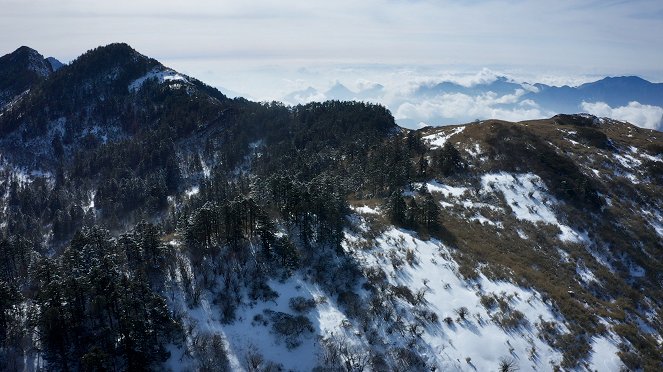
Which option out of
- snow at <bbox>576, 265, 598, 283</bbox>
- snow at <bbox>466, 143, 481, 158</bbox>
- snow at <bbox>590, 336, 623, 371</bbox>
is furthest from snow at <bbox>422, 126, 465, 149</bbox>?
snow at <bbox>590, 336, 623, 371</bbox>

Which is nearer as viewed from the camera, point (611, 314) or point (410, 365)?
point (410, 365)

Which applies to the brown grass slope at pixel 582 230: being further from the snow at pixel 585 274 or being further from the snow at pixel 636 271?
the snow at pixel 585 274

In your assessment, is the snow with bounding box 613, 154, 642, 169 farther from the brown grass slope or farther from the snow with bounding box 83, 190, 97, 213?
the snow with bounding box 83, 190, 97, 213

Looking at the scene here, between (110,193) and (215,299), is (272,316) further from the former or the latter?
(110,193)

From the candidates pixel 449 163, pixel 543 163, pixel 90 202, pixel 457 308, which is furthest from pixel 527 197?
pixel 90 202

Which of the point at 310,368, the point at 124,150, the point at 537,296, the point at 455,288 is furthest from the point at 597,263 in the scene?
the point at 124,150

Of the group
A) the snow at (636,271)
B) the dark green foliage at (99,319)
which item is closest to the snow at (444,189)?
the snow at (636,271)
